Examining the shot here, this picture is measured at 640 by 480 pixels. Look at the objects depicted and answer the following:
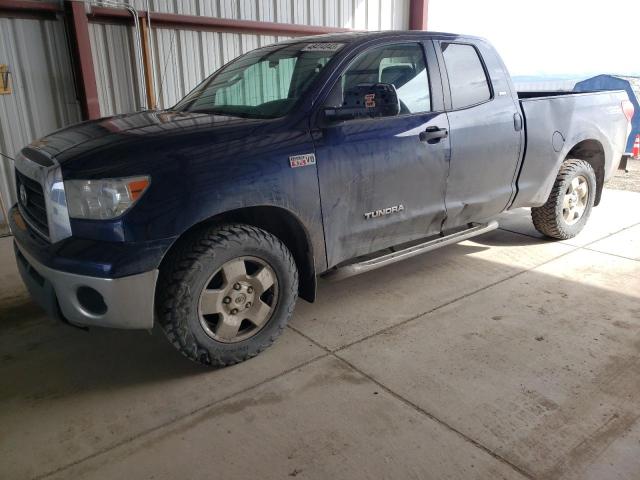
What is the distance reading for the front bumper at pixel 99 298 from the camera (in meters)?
2.39

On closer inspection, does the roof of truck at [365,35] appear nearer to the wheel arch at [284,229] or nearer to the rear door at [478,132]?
the rear door at [478,132]

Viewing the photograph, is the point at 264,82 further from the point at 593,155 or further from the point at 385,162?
the point at 593,155

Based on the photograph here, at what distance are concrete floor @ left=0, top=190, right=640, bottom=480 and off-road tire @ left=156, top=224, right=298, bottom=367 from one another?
16 cm

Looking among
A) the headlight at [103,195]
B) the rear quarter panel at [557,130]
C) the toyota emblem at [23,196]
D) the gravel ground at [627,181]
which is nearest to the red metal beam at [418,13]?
the gravel ground at [627,181]

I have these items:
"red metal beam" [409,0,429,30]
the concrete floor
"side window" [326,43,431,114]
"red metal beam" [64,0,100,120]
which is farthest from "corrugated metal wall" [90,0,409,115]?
"side window" [326,43,431,114]

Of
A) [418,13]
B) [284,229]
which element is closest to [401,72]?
[284,229]

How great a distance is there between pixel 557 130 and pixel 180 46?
4.83 m

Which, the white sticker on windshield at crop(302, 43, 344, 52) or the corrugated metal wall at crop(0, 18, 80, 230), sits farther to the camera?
the corrugated metal wall at crop(0, 18, 80, 230)

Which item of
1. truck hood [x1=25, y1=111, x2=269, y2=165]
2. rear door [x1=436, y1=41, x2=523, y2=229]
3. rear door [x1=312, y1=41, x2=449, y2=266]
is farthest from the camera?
rear door [x1=436, y1=41, x2=523, y2=229]

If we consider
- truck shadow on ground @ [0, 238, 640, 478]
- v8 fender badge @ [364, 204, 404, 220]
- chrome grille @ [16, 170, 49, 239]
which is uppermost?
chrome grille @ [16, 170, 49, 239]

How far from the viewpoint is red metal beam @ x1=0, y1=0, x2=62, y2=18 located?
5.38 metres

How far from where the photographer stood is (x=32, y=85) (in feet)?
19.1

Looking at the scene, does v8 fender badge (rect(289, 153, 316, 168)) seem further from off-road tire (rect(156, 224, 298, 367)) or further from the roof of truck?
the roof of truck

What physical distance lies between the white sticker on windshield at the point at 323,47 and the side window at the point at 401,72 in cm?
17
